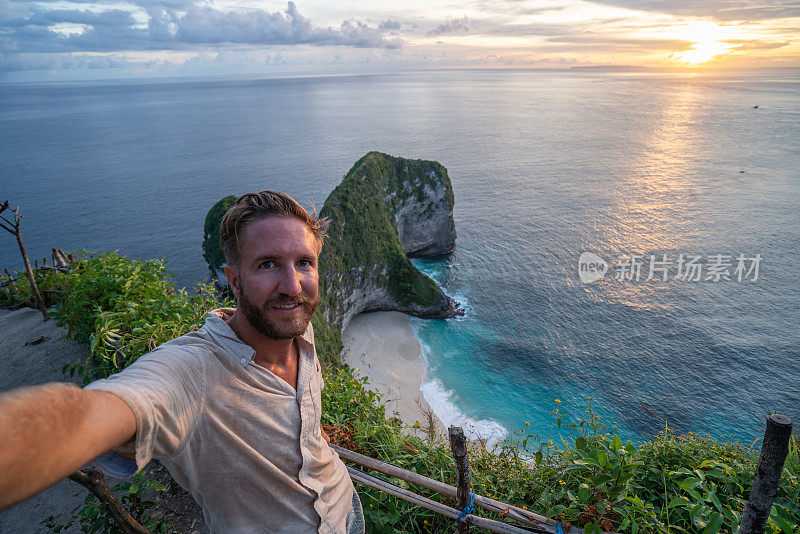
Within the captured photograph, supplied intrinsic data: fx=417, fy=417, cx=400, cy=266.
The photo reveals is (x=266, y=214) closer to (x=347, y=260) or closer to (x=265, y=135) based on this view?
(x=347, y=260)

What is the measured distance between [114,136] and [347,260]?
112 meters

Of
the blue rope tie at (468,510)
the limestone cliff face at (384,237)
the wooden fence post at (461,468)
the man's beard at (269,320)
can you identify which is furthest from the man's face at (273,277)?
the limestone cliff face at (384,237)

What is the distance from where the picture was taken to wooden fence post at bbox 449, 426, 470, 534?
487 centimetres

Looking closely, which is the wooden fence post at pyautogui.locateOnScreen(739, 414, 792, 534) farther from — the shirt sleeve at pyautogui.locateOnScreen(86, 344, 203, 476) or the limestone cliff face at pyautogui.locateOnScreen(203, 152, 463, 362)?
the limestone cliff face at pyautogui.locateOnScreen(203, 152, 463, 362)

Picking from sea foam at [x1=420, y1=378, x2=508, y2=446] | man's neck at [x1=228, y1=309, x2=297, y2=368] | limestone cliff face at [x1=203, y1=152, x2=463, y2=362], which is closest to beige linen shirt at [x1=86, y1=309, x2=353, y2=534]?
man's neck at [x1=228, y1=309, x2=297, y2=368]

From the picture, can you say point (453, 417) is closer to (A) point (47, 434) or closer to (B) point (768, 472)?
(B) point (768, 472)

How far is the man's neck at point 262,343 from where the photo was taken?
264cm

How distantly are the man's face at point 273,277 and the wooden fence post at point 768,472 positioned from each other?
3875 mm

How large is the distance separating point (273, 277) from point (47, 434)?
4.46ft

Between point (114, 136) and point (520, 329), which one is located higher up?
point (114, 136)

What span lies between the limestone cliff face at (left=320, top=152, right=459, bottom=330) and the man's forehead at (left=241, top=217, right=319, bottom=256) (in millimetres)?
27741

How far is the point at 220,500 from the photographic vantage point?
242cm

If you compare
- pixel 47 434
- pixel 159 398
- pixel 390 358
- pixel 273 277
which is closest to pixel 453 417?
pixel 390 358

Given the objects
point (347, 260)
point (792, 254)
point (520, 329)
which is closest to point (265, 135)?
point (347, 260)
